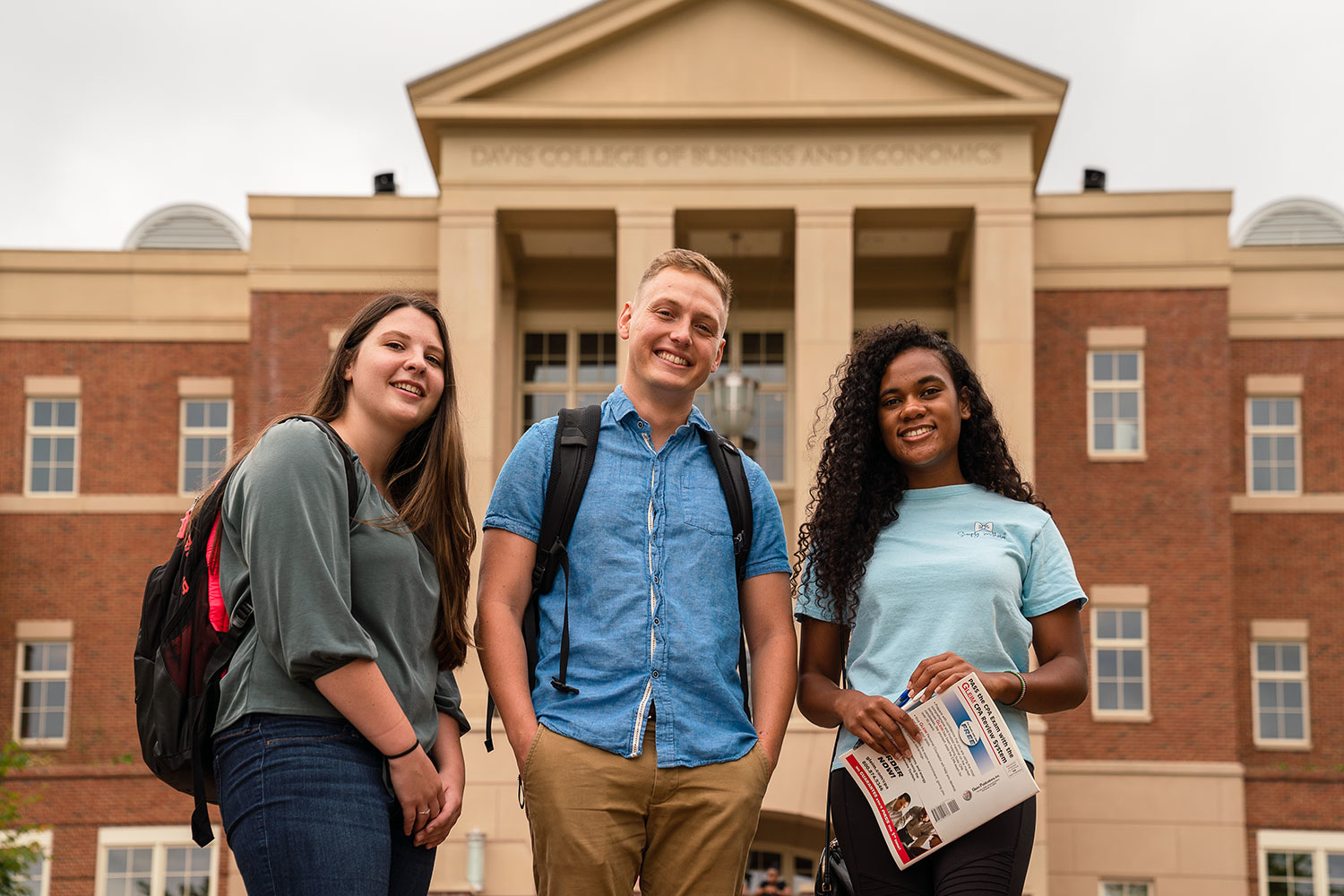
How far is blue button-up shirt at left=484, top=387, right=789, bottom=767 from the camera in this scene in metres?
3.64

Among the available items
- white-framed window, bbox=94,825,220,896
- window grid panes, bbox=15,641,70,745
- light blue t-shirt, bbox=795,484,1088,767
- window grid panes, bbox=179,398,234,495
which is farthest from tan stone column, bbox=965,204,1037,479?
light blue t-shirt, bbox=795,484,1088,767

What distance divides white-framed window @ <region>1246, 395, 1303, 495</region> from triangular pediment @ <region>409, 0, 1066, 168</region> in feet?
21.1

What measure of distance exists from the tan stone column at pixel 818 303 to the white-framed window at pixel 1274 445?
7.88 m

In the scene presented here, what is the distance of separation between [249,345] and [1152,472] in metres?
15.0

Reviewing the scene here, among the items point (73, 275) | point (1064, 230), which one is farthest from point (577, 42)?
point (73, 275)

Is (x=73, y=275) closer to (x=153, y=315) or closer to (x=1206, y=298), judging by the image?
(x=153, y=315)

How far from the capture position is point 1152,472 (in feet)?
72.2

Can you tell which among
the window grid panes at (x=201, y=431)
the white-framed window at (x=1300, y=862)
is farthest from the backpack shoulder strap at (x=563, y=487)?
the window grid panes at (x=201, y=431)

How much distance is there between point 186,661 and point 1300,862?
70.5 feet

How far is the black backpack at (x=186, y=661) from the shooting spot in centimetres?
329

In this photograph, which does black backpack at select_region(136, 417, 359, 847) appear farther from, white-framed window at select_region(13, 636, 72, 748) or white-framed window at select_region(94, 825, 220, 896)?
white-framed window at select_region(13, 636, 72, 748)

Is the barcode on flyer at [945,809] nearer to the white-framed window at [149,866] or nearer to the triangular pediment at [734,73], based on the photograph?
the triangular pediment at [734,73]

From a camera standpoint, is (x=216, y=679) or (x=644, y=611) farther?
(x=644, y=611)

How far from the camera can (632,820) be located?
3.61m
